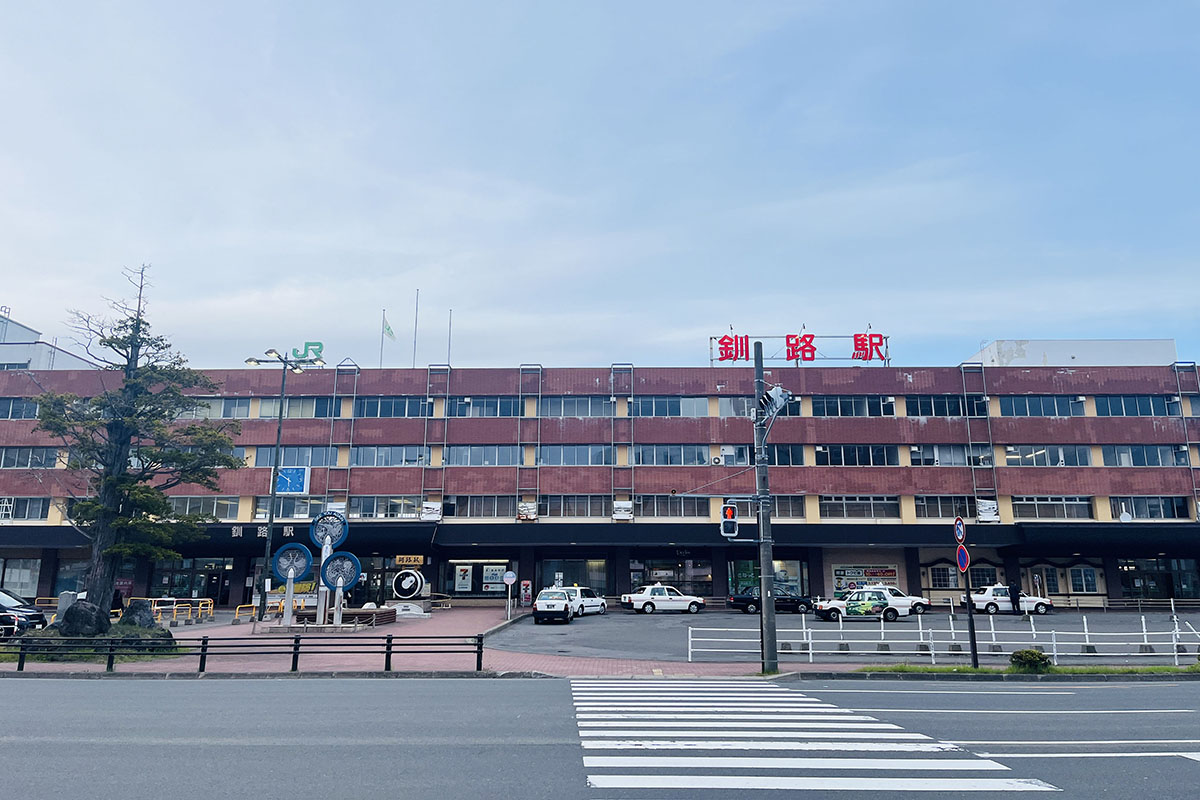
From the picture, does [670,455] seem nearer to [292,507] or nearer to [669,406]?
[669,406]

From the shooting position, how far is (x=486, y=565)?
48.1 metres

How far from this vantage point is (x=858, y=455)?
47062 mm

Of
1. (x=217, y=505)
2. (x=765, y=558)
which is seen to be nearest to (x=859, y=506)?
(x=765, y=558)

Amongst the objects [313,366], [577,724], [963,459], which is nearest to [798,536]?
Answer: [963,459]

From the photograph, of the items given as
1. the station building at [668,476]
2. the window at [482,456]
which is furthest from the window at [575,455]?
the window at [482,456]

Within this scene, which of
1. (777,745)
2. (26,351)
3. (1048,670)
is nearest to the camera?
(777,745)

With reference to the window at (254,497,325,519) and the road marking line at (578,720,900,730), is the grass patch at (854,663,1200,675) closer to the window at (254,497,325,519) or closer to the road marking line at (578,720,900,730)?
the road marking line at (578,720,900,730)

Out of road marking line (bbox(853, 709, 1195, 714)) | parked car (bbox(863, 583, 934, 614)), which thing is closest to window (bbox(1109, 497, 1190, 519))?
parked car (bbox(863, 583, 934, 614))

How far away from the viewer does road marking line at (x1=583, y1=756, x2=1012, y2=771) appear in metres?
8.87

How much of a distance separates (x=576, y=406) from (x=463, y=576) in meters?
12.5

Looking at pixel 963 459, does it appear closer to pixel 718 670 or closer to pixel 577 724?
pixel 718 670

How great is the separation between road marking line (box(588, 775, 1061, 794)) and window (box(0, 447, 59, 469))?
5014 centimetres

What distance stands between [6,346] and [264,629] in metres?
42.8

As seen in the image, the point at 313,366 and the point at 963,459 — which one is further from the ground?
the point at 313,366
